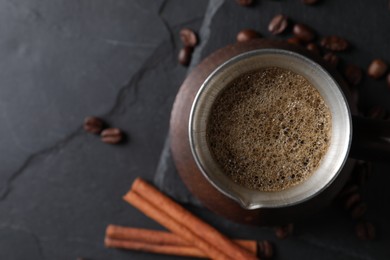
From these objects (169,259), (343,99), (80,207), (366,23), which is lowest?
(169,259)

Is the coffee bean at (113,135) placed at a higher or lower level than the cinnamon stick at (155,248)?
higher

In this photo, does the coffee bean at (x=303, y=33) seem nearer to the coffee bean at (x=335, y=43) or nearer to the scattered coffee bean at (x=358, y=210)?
the coffee bean at (x=335, y=43)

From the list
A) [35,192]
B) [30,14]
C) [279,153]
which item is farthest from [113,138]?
[279,153]

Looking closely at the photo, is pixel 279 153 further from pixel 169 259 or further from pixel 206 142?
pixel 169 259

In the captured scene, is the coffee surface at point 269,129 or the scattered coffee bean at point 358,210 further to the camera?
the scattered coffee bean at point 358,210

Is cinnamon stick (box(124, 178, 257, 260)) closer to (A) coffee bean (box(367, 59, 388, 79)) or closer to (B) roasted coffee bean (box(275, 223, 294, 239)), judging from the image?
(B) roasted coffee bean (box(275, 223, 294, 239))

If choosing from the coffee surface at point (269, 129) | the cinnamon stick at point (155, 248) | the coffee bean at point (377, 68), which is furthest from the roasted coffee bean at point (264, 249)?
the coffee bean at point (377, 68)
